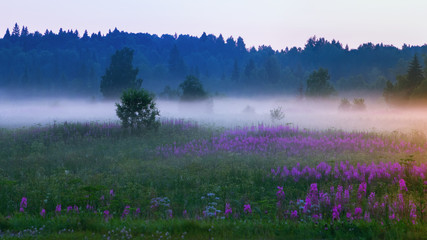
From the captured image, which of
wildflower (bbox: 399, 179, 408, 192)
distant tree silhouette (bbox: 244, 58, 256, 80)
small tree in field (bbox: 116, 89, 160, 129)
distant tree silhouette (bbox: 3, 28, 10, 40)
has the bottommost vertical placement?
wildflower (bbox: 399, 179, 408, 192)

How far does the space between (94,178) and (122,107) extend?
10195 millimetres

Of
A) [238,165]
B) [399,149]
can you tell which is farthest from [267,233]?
[399,149]

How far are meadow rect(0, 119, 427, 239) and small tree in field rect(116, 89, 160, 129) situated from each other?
163cm

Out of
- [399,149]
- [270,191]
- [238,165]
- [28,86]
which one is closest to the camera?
[270,191]

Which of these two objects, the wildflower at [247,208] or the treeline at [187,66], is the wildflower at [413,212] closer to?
the wildflower at [247,208]

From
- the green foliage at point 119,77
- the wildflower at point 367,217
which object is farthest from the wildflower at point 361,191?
the green foliage at point 119,77

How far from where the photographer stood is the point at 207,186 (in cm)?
982

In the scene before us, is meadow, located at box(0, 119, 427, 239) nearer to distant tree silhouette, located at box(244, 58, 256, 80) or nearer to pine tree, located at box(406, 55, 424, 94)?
pine tree, located at box(406, 55, 424, 94)

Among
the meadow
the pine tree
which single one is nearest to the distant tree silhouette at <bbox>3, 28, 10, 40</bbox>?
the meadow

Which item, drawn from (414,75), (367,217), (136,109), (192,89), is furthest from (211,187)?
(414,75)

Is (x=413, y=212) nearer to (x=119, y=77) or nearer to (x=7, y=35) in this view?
(x=119, y=77)

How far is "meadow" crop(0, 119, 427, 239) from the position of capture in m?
6.13

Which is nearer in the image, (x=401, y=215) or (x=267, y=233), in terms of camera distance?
(x=267, y=233)

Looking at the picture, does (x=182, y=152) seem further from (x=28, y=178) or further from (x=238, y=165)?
(x=28, y=178)
